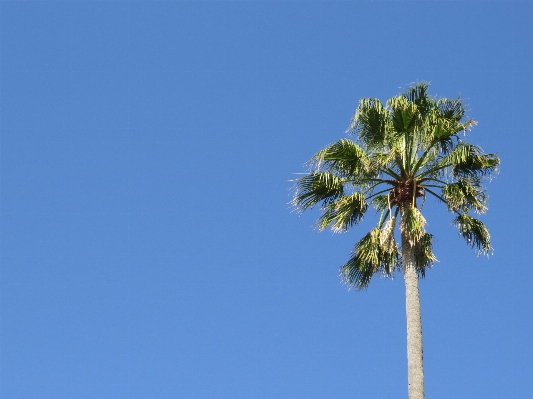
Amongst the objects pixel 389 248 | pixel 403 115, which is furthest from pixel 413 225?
pixel 403 115

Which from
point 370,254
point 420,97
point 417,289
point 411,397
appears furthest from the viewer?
point 420,97

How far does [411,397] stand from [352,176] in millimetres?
4898

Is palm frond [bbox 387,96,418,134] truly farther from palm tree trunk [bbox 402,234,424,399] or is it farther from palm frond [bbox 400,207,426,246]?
palm tree trunk [bbox 402,234,424,399]

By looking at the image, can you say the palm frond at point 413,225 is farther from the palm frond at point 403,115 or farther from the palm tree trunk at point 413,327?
the palm frond at point 403,115

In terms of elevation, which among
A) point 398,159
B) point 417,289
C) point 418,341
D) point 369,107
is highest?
point 369,107

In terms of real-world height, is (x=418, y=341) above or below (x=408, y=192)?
below

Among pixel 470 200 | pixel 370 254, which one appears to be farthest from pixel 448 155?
pixel 370 254

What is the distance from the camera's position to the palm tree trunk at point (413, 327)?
1609cm

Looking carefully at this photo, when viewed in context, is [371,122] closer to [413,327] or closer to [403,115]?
[403,115]

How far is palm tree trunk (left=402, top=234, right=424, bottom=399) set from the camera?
16094 millimetres

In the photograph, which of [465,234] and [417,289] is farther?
[465,234]

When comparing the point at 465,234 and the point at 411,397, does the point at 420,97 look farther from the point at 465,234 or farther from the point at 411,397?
the point at 411,397

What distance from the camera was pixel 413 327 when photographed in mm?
16719

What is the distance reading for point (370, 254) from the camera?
18.4 metres
